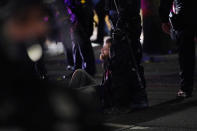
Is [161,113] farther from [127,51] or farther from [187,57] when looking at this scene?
[187,57]

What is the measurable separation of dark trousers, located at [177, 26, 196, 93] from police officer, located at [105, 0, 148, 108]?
64cm

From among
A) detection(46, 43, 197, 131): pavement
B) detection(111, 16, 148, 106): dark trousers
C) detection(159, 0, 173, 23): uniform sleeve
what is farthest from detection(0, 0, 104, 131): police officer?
detection(159, 0, 173, 23): uniform sleeve

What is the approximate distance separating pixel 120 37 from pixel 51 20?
3984mm

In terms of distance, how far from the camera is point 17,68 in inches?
86.7

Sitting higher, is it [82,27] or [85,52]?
[82,27]

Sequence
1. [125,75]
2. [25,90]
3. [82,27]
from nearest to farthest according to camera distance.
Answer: [25,90] < [125,75] < [82,27]

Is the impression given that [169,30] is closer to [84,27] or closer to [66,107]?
[84,27]

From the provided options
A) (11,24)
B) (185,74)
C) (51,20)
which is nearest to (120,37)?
(185,74)

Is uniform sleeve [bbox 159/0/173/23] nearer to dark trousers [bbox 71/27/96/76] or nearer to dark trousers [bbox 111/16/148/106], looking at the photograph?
dark trousers [bbox 111/16/148/106]

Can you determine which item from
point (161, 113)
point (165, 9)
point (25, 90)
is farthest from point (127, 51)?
point (25, 90)

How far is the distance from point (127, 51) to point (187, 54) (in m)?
1.24

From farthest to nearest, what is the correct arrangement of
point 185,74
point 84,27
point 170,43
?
1. point 170,43
2. point 84,27
3. point 185,74

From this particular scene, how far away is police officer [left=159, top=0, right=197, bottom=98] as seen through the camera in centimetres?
724

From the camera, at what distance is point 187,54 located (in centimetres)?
743
